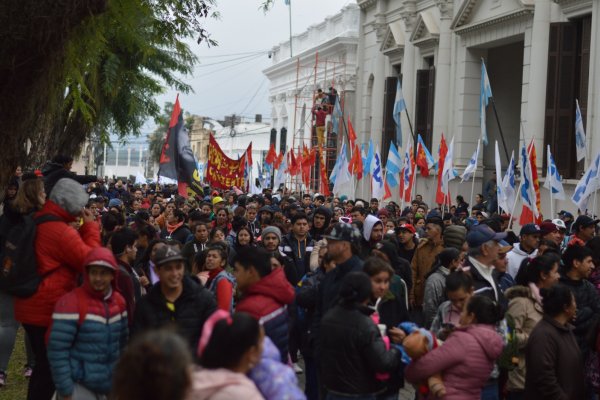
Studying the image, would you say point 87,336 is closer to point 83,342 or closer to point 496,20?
point 83,342

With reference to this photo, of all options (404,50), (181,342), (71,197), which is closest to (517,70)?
(404,50)

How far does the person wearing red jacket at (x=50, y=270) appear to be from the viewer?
6.42 metres

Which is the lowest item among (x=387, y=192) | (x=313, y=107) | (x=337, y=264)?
(x=337, y=264)

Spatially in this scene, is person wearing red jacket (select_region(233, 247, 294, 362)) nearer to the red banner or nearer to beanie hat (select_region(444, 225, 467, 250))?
beanie hat (select_region(444, 225, 467, 250))

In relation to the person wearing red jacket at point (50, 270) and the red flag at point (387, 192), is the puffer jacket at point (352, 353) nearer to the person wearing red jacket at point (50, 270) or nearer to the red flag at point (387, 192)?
the person wearing red jacket at point (50, 270)

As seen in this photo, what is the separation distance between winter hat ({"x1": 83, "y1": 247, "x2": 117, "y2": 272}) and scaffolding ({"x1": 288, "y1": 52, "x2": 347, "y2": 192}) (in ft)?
113

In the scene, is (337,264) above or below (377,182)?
below

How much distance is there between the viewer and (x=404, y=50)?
32.2 metres

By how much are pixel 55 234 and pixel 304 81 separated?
47022mm

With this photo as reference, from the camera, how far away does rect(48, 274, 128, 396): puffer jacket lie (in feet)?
18.6

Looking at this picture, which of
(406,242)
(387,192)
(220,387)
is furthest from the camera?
(387,192)

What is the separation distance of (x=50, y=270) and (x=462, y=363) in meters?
2.92

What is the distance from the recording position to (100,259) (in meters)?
5.83

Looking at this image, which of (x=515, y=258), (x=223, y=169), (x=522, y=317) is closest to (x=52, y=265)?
(x=522, y=317)
